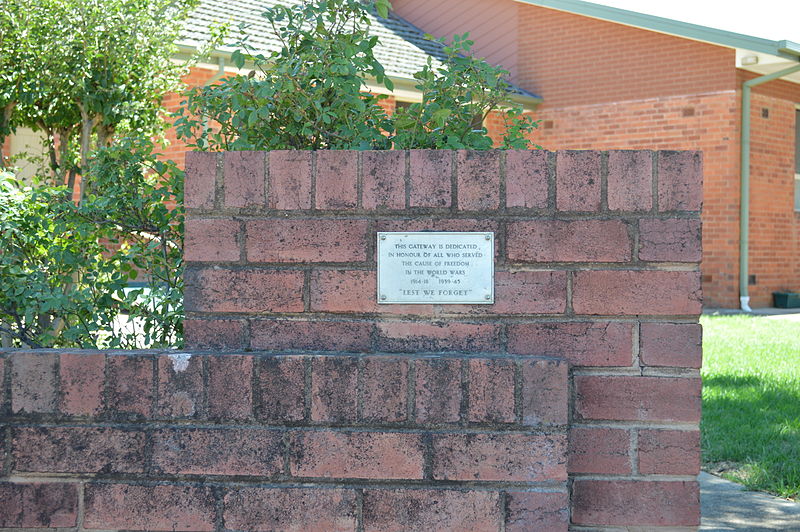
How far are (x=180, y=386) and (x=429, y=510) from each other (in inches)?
27.3

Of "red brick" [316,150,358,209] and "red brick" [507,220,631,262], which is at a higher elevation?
"red brick" [316,150,358,209]

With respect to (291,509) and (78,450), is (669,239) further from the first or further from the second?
(78,450)

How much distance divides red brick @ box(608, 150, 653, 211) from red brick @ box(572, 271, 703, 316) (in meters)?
0.17

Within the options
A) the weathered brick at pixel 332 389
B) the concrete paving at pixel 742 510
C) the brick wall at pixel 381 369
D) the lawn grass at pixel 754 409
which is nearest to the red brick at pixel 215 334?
the brick wall at pixel 381 369

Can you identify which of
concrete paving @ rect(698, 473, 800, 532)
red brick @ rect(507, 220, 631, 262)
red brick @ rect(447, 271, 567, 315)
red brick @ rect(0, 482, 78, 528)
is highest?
red brick @ rect(507, 220, 631, 262)

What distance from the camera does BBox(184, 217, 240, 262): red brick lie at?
248 cm

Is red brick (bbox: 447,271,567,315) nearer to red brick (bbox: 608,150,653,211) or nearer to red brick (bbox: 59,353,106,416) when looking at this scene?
red brick (bbox: 608,150,653,211)

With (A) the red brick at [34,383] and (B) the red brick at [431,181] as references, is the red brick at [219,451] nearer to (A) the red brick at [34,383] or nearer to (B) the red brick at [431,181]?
(A) the red brick at [34,383]

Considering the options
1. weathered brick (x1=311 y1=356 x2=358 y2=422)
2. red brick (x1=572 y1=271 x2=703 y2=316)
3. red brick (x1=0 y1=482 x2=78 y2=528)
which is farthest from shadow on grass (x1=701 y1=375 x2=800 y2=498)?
red brick (x1=0 y1=482 x2=78 y2=528)

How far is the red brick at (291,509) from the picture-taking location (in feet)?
7.76

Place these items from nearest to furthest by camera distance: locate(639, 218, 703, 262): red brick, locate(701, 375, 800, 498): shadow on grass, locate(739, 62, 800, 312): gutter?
locate(639, 218, 703, 262): red brick < locate(701, 375, 800, 498): shadow on grass < locate(739, 62, 800, 312): gutter

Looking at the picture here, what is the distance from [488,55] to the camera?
52.7ft

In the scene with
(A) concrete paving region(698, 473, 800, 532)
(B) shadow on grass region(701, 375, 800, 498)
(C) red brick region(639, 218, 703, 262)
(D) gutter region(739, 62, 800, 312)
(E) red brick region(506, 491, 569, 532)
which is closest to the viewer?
(E) red brick region(506, 491, 569, 532)

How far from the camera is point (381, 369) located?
2.35 meters
